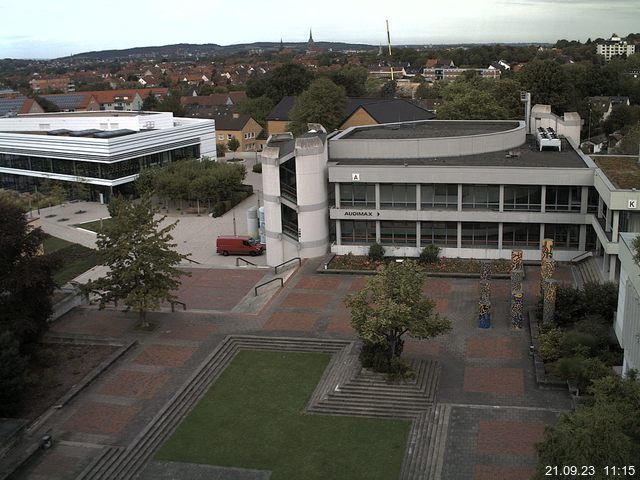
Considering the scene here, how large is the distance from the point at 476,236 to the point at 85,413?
22855 millimetres

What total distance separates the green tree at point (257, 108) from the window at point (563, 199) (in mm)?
65613

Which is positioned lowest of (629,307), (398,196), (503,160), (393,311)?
(393,311)

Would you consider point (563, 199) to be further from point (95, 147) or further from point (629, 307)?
point (95, 147)

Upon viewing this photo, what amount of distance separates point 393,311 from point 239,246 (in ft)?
69.2

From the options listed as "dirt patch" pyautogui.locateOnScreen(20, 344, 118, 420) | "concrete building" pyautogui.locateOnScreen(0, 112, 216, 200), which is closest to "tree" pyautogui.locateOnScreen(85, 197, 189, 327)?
"dirt patch" pyautogui.locateOnScreen(20, 344, 118, 420)

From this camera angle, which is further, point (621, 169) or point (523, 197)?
point (523, 197)

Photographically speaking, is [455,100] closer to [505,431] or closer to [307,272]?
[307,272]

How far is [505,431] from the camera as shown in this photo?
21547 millimetres

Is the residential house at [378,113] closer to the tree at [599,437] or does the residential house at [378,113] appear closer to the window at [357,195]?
the window at [357,195]

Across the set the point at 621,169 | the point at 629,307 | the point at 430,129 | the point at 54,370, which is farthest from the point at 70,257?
the point at 629,307

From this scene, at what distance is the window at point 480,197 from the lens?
37.7 m

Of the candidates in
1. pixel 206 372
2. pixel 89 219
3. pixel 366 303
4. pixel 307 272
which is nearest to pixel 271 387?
pixel 206 372

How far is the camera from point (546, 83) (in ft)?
270

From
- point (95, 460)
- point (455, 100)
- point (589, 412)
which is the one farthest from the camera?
point (455, 100)
